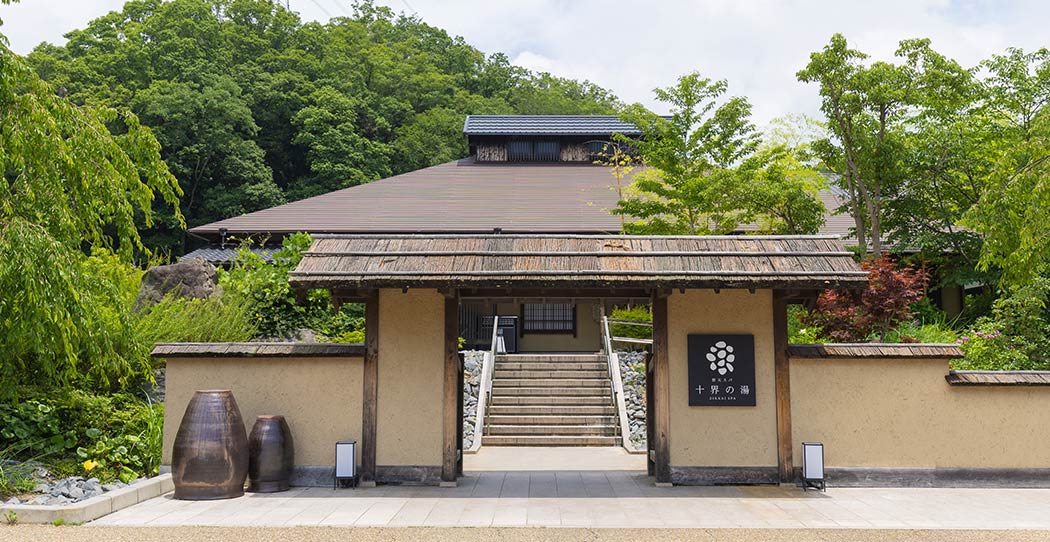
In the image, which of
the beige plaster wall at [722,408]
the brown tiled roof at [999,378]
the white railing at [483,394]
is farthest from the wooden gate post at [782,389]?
the white railing at [483,394]

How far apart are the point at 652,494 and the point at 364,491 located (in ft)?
9.76

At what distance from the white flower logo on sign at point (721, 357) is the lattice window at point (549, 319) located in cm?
1163

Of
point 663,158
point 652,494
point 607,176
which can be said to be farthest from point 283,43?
point 652,494

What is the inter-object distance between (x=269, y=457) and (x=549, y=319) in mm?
12738

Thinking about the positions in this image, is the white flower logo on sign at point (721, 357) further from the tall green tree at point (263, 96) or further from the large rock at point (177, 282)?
the tall green tree at point (263, 96)

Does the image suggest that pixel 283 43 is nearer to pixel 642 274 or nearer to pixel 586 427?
pixel 586 427

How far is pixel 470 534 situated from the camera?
5.89m

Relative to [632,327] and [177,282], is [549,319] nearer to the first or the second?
[632,327]

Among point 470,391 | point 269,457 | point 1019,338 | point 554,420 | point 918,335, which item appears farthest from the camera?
point 470,391

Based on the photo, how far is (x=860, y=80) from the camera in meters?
15.4

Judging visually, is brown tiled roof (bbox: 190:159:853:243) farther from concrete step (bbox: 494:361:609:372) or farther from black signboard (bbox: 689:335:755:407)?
black signboard (bbox: 689:335:755:407)

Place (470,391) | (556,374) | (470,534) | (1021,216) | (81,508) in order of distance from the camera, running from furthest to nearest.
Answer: (556,374) → (470,391) → (1021,216) → (81,508) → (470,534)

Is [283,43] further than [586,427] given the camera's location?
Yes

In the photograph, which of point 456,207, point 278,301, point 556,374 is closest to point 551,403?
point 556,374
